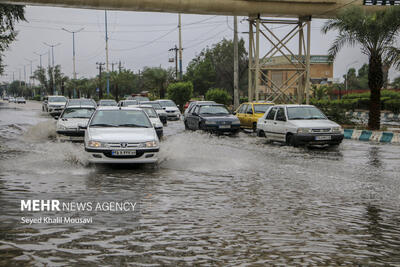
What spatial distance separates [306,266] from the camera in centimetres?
481

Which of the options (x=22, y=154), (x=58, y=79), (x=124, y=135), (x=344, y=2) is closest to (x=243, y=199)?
(x=124, y=135)

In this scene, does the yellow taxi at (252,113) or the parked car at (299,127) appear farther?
the yellow taxi at (252,113)

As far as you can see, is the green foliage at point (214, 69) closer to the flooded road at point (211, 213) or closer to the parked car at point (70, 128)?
the parked car at point (70, 128)

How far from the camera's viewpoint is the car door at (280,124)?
17711 millimetres

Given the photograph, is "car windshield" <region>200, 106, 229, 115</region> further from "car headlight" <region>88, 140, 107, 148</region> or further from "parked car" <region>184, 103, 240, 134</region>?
"car headlight" <region>88, 140, 107, 148</region>

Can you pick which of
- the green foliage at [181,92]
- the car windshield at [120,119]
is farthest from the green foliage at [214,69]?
the car windshield at [120,119]

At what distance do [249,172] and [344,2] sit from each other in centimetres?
1930

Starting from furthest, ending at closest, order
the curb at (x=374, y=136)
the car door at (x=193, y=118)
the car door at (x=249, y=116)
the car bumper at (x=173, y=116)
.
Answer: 1. the car bumper at (x=173, y=116)
2. the car door at (x=193, y=118)
3. the car door at (x=249, y=116)
4. the curb at (x=374, y=136)

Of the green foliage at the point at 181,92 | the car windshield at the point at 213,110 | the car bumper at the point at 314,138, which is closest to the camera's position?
the car bumper at the point at 314,138

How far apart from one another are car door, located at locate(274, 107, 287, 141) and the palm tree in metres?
5.98

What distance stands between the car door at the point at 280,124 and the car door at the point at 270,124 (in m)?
0.25

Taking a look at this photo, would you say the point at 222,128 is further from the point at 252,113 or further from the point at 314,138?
the point at 314,138

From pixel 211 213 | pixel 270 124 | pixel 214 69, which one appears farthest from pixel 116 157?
pixel 214 69

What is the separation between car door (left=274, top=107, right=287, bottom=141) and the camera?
58.1 ft
